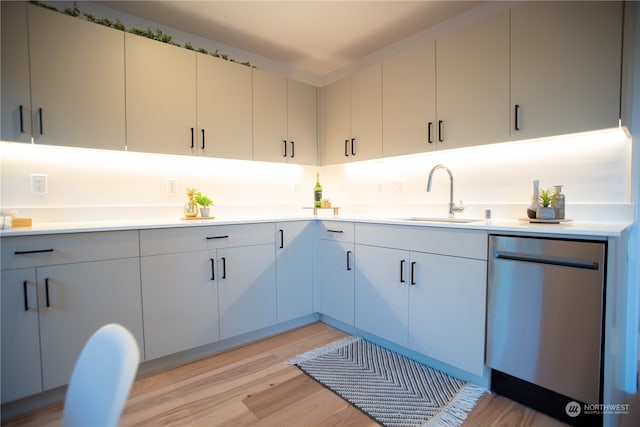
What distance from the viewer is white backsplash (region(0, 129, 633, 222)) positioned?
197cm

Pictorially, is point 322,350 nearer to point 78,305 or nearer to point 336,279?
point 336,279

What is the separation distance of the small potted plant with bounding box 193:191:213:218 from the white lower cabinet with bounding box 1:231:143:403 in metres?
0.68

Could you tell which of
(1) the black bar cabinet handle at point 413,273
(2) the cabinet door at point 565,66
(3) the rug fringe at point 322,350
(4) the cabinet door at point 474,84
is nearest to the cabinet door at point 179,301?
(3) the rug fringe at point 322,350

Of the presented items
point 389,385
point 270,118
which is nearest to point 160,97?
point 270,118

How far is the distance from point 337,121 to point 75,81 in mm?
2035

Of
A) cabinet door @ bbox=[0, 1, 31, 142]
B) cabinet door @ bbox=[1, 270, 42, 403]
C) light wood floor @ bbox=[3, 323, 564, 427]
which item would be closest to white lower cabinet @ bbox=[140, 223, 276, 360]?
light wood floor @ bbox=[3, 323, 564, 427]

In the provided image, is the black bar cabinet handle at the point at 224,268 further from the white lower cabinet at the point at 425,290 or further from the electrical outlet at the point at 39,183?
the electrical outlet at the point at 39,183

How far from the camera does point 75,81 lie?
201 cm

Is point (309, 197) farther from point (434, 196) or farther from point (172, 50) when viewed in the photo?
point (172, 50)

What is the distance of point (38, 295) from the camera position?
1680 mm

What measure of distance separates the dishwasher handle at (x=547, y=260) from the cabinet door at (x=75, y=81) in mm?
2444

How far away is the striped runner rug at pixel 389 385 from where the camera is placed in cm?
164

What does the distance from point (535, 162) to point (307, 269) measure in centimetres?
186

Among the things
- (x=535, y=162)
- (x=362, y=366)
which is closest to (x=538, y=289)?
(x=535, y=162)
